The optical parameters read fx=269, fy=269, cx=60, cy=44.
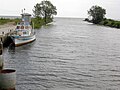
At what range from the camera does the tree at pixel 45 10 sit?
6811 inches

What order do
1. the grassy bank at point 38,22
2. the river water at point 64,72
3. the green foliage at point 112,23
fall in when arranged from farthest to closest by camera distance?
the green foliage at point 112,23, the grassy bank at point 38,22, the river water at point 64,72

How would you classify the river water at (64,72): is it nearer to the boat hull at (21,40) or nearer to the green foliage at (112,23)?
the boat hull at (21,40)

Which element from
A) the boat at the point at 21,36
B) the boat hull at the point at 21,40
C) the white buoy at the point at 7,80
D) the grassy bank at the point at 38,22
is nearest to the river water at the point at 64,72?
the white buoy at the point at 7,80

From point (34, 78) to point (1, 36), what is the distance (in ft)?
83.3

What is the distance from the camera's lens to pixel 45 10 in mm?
173000

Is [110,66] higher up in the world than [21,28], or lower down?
lower down

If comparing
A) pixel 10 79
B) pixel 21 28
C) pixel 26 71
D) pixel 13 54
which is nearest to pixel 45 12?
pixel 21 28

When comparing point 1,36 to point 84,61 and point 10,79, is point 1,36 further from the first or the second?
point 10,79

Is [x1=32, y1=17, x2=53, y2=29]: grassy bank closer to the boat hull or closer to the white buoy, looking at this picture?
the boat hull

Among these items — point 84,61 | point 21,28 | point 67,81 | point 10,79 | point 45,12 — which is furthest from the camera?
point 45,12

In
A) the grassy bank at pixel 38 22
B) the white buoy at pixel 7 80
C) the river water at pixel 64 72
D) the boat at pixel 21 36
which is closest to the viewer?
the white buoy at pixel 7 80

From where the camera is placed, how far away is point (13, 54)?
155 ft

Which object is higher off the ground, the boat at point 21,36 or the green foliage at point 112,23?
the boat at point 21,36

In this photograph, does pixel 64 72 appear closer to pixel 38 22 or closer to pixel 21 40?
pixel 21 40
